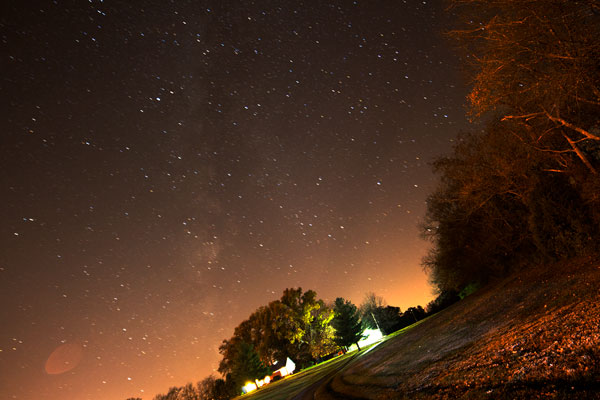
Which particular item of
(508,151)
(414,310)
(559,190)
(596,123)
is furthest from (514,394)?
(414,310)

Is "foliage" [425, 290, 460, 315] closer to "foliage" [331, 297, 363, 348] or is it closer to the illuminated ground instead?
"foliage" [331, 297, 363, 348]

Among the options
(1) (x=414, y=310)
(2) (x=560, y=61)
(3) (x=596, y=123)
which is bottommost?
(1) (x=414, y=310)

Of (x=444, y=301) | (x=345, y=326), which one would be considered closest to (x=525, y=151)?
(x=345, y=326)

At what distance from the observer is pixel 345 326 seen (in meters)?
46.8

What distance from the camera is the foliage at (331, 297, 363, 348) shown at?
46.6 meters

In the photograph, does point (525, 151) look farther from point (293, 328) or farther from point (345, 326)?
point (293, 328)

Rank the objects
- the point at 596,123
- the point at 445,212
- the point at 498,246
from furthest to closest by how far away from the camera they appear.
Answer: the point at 445,212
the point at 498,246
the point at 596,123

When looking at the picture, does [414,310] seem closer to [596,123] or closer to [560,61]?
[596,123]

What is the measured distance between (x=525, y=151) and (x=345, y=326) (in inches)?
1488

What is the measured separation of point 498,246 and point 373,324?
5447 cm

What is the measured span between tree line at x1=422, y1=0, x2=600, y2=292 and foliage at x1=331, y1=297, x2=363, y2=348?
22023 millimetres

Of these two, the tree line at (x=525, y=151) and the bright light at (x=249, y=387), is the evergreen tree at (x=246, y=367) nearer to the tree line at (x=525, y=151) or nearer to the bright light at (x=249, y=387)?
the bright light at (x=249, y=387)

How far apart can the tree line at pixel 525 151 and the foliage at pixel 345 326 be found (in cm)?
2202

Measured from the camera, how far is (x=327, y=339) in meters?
49.5
